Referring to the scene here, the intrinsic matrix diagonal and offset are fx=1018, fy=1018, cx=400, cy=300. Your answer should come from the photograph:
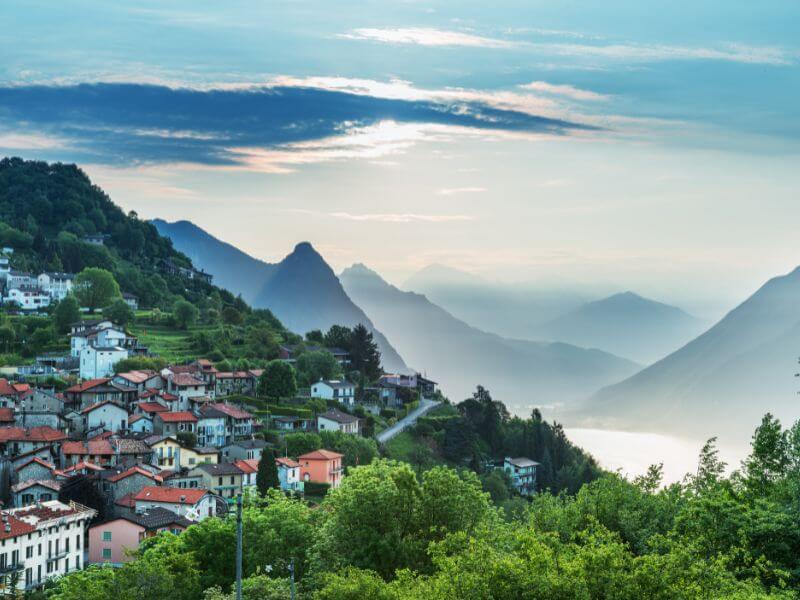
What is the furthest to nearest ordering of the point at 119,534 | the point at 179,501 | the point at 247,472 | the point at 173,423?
1. the point at 173,423
2. the point at 247,472
3. the point at 179,501
4. the point at 119,534

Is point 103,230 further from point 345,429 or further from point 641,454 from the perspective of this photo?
point 641,454

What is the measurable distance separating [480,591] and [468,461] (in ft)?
205

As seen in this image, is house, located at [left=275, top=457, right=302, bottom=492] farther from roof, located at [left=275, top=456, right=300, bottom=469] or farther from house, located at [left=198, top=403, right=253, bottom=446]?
house, located at [left=198, top=403, right=253, bottom=446]

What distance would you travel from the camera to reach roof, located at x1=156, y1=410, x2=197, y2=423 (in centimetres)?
6556

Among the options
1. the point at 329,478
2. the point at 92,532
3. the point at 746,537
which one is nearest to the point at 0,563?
the point at 92,532

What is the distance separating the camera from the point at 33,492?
51.0 meters

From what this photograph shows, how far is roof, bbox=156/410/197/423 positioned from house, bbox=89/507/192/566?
1863cm

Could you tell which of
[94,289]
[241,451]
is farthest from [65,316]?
[241,451]

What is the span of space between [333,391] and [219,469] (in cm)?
2604

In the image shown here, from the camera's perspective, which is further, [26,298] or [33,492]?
[26,298]

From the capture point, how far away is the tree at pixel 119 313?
93.9 metres

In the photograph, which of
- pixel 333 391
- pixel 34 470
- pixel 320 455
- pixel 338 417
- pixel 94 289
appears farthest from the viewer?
pixel 94 289

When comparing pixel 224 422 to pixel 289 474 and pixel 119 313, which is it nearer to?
pixel 289 474

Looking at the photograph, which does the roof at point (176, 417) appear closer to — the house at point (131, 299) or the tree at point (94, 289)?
the tree at point (94, 289)
